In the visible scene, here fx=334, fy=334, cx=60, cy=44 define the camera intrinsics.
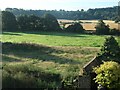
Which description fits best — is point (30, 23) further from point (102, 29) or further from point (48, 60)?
point (48, 60)

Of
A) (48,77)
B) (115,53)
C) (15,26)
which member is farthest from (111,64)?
(15,26)

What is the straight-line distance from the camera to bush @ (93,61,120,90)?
1273 cm

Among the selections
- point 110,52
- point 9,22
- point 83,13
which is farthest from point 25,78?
point 83,13

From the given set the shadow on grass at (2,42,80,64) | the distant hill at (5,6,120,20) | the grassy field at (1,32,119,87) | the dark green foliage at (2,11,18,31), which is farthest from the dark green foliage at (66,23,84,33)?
the shadow on grass at (2,42,80,64)

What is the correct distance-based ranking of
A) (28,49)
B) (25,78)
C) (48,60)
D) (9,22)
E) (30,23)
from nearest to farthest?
(25,78)
(48,60)
(28,49)
(9,22)
(30,23)

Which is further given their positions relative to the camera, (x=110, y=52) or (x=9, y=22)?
(x=9, y=22)

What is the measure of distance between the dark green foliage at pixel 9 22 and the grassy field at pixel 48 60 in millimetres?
10031

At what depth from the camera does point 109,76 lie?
12773 mm

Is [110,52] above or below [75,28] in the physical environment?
below

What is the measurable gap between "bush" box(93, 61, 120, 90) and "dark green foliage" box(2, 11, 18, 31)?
35403 mm

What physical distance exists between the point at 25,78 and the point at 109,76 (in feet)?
13.1

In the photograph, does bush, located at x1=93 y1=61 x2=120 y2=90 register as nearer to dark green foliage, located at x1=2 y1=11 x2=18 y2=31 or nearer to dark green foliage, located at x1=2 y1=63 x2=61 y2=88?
dark green foliage, located at x1=2 y1=63 x2=61 y2=88

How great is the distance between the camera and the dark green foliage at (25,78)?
14.5 m

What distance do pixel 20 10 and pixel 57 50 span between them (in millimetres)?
41150
